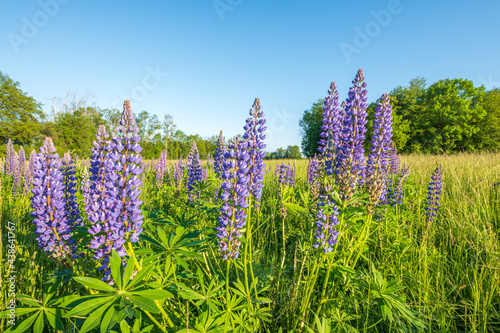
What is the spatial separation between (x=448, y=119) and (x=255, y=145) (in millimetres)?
46316

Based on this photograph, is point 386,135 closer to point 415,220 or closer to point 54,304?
point 415,220

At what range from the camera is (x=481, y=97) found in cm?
3703

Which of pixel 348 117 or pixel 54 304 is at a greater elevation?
pixel 348 117

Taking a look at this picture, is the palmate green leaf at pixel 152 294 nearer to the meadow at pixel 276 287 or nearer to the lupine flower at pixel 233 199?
the meadow at pixel 276 287

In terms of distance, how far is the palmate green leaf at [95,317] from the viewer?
39.9 inches

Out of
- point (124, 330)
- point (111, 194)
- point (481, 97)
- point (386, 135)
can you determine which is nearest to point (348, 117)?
point (386, 135)

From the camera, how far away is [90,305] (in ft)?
3.59

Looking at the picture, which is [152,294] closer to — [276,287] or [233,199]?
[233,199]

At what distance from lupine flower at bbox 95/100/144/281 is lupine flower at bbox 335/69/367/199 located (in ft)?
5.55

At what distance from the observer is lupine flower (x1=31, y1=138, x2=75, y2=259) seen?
177cm

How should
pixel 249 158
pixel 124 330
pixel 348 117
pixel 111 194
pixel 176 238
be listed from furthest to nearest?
pixel 348 117, pixel 249 158, pixel 176 238, pixel 111 194, pixel 124 330

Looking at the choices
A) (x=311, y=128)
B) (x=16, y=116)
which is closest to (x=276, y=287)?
(x=16, y=116)

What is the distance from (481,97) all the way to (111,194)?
53955 millimetres

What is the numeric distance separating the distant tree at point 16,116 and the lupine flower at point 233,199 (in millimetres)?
29271
